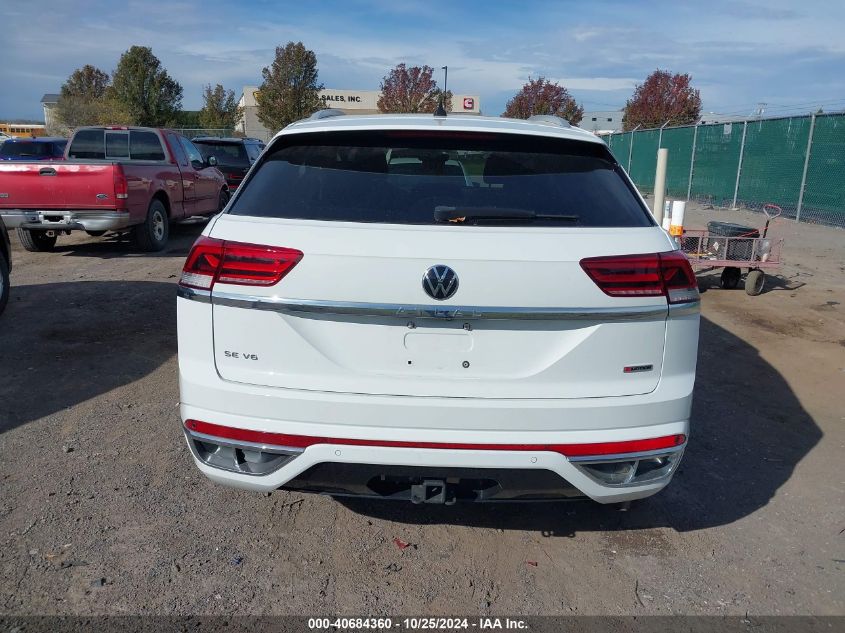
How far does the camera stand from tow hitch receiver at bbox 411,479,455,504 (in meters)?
2.76

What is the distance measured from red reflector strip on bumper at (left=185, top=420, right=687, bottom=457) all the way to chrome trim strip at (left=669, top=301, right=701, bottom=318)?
0.49 m

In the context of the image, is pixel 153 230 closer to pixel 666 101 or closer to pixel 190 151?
pixel 190 151

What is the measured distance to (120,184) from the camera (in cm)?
1005

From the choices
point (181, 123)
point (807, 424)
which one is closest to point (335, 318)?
point (807, 424)

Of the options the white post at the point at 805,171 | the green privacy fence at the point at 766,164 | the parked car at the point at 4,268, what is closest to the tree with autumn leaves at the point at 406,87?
the green privacy fence at the point at 766,164

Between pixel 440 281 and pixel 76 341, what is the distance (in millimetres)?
4854

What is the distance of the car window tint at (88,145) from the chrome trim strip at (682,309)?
11.7 m

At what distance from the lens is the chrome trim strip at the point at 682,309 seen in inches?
108

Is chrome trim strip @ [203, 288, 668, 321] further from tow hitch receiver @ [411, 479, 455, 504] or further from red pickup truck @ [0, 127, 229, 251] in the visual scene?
red pickup truck @ [0, 127, 229, 251]

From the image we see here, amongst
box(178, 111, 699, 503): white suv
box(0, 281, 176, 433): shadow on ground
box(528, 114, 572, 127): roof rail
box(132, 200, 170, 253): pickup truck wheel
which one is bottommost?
box(0, 281, 176, 433): shadow on ground

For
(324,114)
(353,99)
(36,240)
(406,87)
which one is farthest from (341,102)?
(324,114)

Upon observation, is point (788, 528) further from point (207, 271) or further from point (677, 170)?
point (677, 170)

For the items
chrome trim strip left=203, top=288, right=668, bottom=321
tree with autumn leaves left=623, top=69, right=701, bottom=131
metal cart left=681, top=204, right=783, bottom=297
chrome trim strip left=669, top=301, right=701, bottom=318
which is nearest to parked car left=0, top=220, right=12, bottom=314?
chrome trim strip left=203, top=288, right=668, bottom=321

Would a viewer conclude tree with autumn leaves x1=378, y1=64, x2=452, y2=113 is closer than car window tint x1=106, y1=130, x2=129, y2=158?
No
